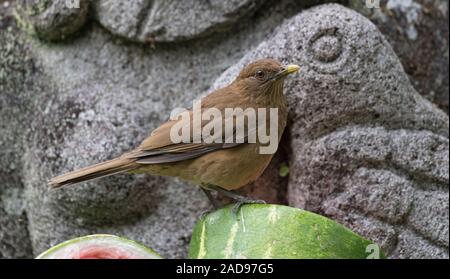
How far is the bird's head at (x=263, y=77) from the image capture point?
3928 millimetres

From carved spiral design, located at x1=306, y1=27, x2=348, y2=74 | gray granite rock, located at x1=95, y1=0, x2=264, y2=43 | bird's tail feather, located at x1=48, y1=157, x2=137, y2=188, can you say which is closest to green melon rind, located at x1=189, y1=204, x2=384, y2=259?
bird's tail feather, located at x1=48, y1=157, x2=137, y2=188

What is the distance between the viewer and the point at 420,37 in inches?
182

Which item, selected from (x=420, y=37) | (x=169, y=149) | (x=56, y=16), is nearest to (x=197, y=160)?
(x=169, y=149)

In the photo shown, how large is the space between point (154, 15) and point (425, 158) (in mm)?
1693

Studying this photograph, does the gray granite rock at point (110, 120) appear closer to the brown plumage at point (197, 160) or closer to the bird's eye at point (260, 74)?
the brown plumage at point (197, 160)

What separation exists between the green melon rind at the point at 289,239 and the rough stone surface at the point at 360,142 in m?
1.03

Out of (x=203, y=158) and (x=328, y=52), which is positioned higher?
(x=328, y=52)

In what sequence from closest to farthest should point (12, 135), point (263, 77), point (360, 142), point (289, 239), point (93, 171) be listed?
point (289, 239), point (93, 171), point (263, 77), point (360, 142), point (12, 135)

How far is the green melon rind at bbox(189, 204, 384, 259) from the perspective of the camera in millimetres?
2926

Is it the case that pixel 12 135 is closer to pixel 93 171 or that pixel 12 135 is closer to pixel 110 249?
pixel 93 171

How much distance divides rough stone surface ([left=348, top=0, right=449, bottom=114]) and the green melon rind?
1879 mm

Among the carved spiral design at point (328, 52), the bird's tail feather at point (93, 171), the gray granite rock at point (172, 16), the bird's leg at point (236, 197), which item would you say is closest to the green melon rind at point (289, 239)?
the bird's leg at point (236, 197)

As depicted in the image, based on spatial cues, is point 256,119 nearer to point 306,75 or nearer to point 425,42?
point 306,75

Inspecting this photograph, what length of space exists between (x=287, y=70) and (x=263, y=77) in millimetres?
167
